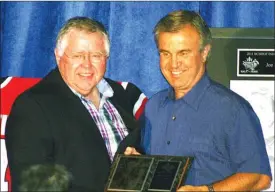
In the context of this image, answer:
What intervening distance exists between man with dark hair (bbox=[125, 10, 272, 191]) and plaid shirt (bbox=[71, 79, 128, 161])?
0.10 m

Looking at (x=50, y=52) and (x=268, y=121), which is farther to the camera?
(x=50, y=52)

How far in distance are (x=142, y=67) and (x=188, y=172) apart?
73 cm

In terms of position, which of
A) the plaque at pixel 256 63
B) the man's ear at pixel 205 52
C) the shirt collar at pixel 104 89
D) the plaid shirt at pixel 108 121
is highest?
the man's ear at pixel 205 52

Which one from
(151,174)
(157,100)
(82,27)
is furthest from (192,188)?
(82,27)

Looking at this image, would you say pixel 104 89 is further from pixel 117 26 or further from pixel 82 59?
pixel 117 26

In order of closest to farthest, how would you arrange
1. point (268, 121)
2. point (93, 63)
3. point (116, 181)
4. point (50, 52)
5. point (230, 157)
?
1. point (116, 181)
2. point (230, 157)
3. point (93, 63)
4. point (268, 121)
5. point (50, 52)

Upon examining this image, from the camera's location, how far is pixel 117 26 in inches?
119

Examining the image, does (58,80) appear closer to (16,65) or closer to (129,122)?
(129,122)

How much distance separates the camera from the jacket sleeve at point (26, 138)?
2398 millimetres

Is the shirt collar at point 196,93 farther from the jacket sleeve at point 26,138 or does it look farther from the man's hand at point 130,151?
the jacket sleeve at point 26,138

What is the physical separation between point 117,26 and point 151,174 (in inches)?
39.4

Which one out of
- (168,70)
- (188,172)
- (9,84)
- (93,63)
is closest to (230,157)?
(188,172)

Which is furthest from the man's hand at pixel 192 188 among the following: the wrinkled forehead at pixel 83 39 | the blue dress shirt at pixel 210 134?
the wrinkled forehead at pixel 83 39

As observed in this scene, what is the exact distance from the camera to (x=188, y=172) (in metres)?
2.42
